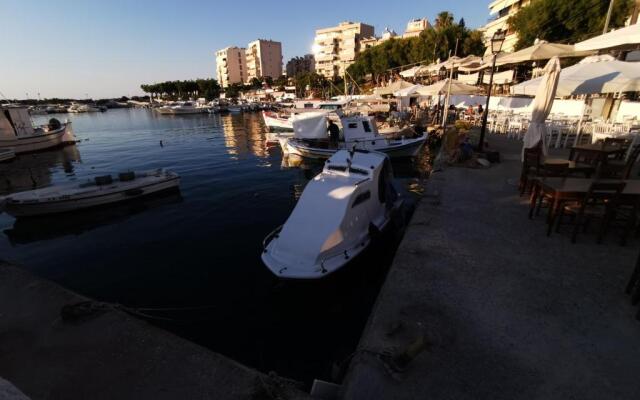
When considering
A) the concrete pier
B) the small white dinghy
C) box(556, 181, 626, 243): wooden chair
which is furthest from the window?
the concrete pier

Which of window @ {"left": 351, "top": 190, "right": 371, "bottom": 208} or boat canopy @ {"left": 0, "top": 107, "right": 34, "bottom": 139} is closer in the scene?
window @ {"left": 351, "top": 190, "right": 371, "bottom": 208}

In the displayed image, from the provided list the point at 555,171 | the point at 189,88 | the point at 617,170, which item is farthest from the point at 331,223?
the point at 189,88

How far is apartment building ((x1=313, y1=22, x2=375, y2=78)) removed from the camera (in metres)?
112

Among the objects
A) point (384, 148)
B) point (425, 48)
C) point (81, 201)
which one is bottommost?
point (81, 201)

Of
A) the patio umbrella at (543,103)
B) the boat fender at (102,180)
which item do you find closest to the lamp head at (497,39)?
the patio umbrella at (543,103)

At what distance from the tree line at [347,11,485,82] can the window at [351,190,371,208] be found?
46.9 m

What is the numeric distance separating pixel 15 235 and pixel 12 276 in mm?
8173

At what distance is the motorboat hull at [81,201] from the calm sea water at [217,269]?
0.40 m

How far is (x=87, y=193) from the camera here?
43.9 feet

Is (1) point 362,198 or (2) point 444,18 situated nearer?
(1) point 362,198

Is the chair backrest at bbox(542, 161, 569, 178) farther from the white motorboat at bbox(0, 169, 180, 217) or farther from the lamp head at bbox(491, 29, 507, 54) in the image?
the white motorboat at bbox(0, 169, 180, 217)

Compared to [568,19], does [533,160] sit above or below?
below

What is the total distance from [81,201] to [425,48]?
59345mm

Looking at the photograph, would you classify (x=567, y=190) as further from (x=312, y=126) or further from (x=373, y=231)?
(x=312, y=126)
